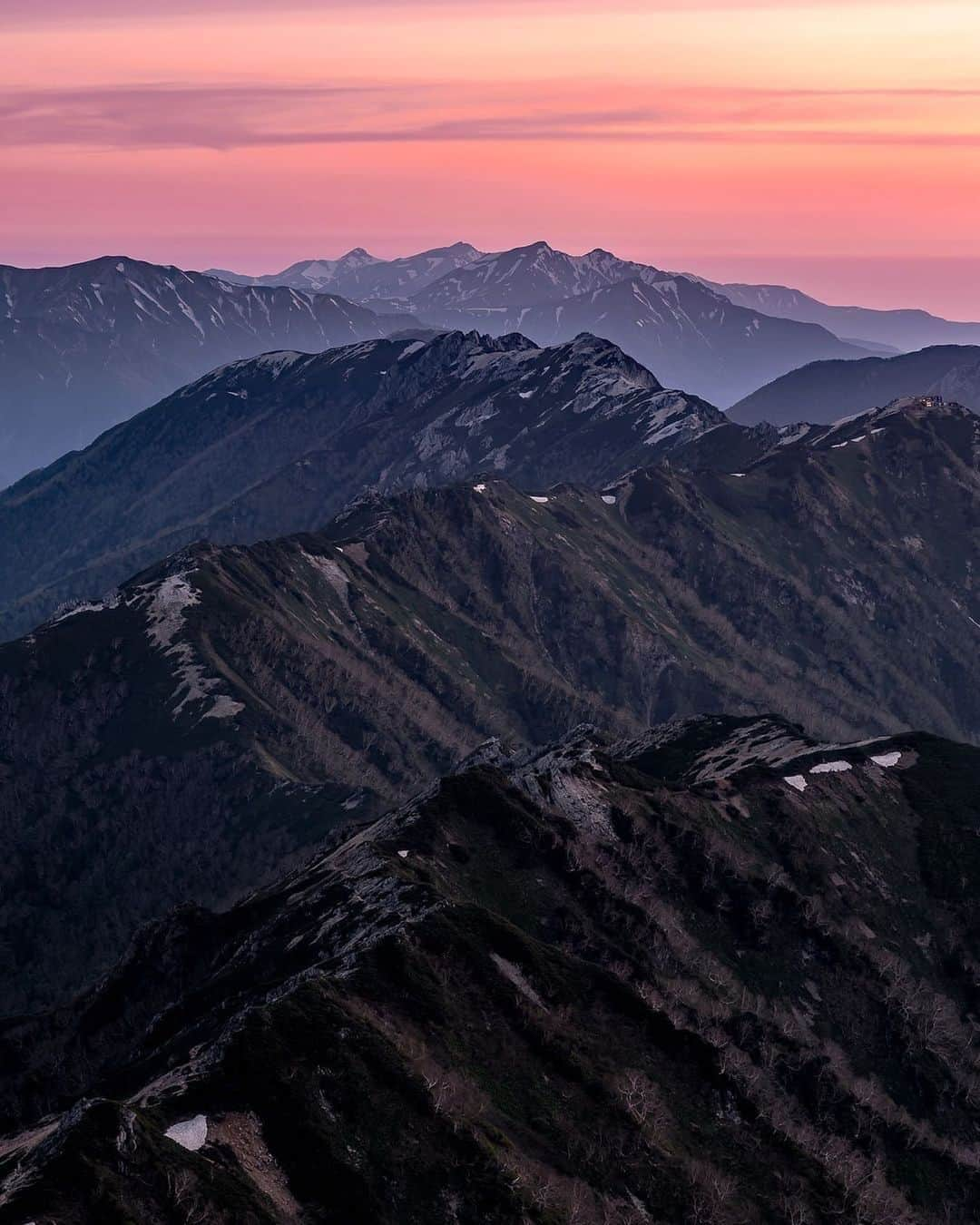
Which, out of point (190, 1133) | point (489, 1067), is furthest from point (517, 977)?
point (190, 1133)

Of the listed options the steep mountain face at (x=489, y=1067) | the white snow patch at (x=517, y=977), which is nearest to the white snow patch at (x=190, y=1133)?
the steep mountain face at (x=489, y=1067)

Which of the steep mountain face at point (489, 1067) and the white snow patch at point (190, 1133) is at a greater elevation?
the white snow patch at point (190, 1133)

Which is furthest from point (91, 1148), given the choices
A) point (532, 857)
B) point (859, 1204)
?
point (532, 857)

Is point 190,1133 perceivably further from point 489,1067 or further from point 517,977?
point 517,977

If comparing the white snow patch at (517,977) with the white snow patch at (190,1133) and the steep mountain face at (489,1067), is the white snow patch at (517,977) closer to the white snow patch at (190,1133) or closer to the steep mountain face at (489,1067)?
the steep mountain face at (489,1067)

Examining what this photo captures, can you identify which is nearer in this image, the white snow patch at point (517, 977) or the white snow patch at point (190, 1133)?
the white snow patch at point (190, 1133)

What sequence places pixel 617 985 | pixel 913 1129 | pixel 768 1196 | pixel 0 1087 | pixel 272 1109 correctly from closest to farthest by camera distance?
pixel 272 1109 → pixel 768 1196 → pixel 617 985 → pixel 913 1129 → pixel 0 1087

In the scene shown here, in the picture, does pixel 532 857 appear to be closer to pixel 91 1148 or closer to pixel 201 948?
pixel 201 948
